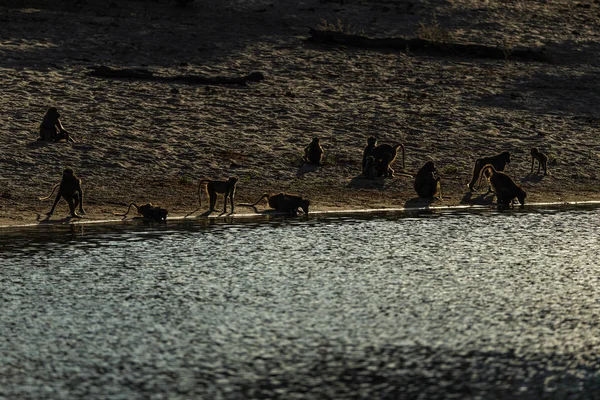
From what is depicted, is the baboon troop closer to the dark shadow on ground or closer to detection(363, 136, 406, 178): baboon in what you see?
detection(363, 136, 406, 178): baboon

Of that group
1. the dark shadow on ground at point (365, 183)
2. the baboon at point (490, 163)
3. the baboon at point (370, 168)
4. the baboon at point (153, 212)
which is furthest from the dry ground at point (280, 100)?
the baboon at point (153, 212)

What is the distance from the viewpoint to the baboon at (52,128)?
90.2 ft

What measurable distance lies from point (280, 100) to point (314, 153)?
17.9 ft

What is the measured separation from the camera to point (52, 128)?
27500 mm

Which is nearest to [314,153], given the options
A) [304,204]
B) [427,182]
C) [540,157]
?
[427,182]

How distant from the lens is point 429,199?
25875 millimetres

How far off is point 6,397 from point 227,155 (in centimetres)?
1708

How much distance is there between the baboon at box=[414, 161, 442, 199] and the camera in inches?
1009

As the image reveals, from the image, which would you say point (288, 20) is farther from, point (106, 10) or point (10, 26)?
point (10, 26)

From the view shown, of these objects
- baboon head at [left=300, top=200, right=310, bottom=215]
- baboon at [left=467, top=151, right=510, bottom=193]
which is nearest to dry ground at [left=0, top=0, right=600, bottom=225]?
baboon at [left=467, top=151, right=510, bottom=193]

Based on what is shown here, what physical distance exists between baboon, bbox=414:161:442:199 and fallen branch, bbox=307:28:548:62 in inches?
575

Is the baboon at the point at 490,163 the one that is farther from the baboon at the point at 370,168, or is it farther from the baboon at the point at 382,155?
the baboon at the point at 370,168

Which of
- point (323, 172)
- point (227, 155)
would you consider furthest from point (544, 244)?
point (227, 155)

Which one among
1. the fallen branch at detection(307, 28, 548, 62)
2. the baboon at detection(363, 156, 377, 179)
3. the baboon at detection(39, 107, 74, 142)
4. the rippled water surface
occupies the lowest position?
the rippled water surface
